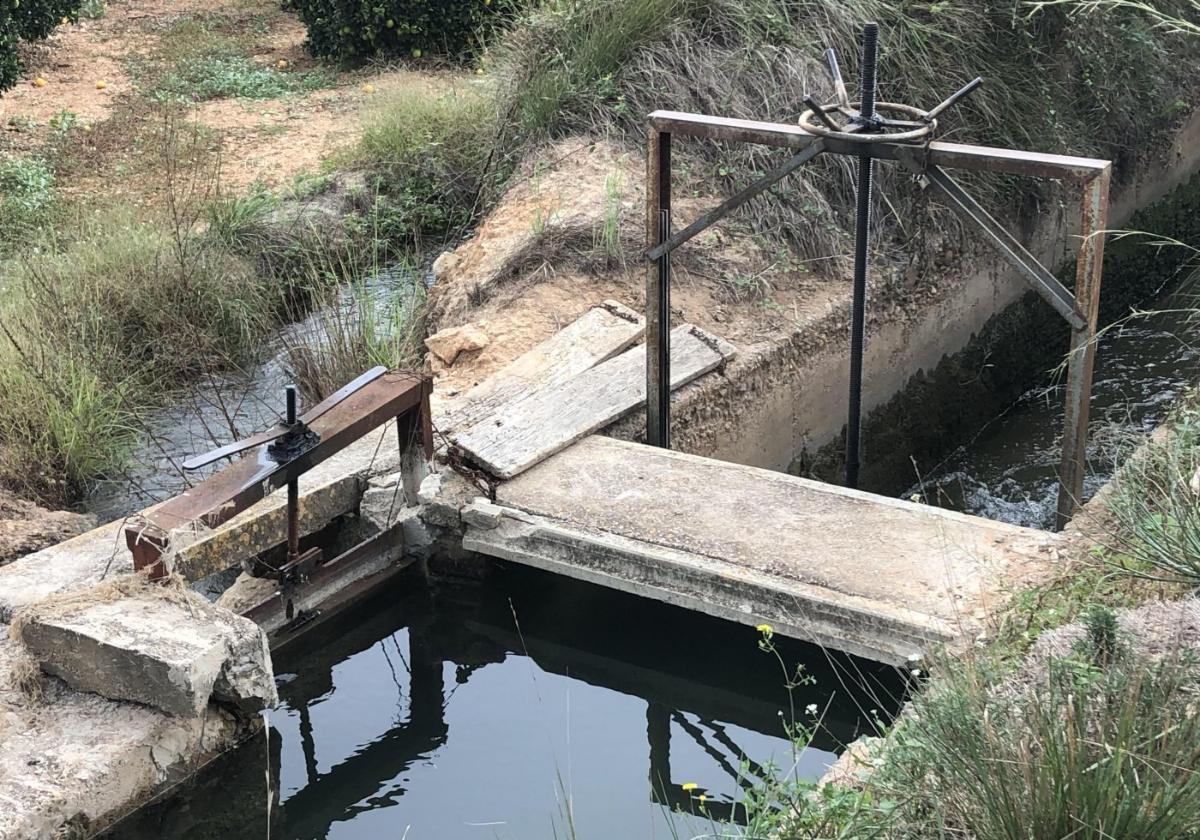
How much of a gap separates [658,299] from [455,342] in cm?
110

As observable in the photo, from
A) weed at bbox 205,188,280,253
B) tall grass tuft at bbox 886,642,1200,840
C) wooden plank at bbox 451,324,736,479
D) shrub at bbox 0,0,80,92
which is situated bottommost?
wooden plank at bbox 451,324,736,479

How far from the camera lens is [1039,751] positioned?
2.59 metres

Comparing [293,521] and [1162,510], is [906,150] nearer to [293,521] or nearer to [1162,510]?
[1162,510]

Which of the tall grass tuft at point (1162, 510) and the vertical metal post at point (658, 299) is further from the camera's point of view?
the vertical metal post at point (658, 299)

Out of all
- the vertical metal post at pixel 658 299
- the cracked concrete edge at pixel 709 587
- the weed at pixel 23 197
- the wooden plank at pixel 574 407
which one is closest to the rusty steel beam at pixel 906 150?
the vertical metal post at pixel 658 299

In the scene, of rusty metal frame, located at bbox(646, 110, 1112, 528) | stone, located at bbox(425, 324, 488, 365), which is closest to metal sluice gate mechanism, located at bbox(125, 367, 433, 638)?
rusty metal frame, located at bbox(646, 110, 1112, 528)

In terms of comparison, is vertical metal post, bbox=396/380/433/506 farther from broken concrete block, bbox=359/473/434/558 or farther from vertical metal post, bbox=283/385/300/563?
vertical metal post, bbox=283/385/300/563

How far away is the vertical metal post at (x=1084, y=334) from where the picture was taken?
160 inches

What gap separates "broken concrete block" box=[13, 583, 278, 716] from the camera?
3596 mm

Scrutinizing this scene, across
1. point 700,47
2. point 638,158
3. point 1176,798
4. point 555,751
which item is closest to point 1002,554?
point 555,751

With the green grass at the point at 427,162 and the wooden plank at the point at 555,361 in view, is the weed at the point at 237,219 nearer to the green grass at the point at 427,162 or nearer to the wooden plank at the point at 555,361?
the green grass at the point at 427,162

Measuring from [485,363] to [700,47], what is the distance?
8.06 ft

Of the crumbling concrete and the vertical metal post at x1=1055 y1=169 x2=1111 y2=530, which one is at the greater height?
the vertical metal post at x1=1055 y1=169 x2=1111 y2=530

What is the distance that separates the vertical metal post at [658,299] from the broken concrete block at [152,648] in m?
1.94
